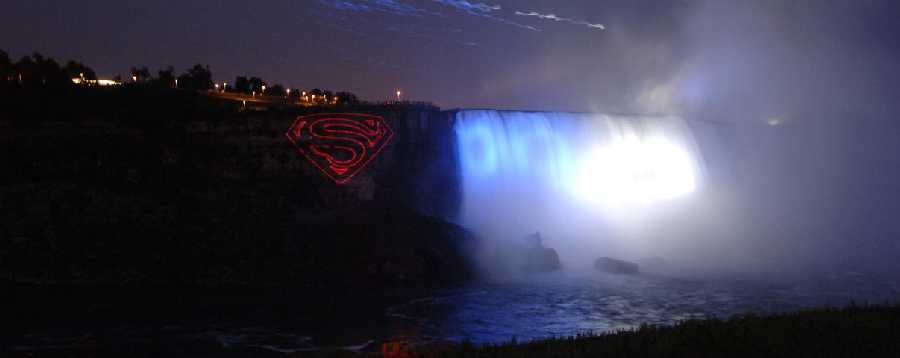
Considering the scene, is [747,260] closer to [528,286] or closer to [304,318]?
[528,286]

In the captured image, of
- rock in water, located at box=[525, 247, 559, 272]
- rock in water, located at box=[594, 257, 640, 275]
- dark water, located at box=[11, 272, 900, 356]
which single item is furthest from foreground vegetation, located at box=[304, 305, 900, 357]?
rock in water, located at box=[525, 247, 559, 272]

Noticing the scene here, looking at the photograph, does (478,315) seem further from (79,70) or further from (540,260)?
(79,70)

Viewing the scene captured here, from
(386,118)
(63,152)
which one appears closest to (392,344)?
(386,118)

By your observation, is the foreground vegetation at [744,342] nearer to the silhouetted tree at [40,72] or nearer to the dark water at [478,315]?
the dark water at [478,315]

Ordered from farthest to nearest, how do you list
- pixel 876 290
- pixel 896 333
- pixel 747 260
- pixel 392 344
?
pixel 747 260
pixel 876 290
pixel 392 344
pixel 896 333

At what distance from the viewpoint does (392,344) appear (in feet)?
73.6

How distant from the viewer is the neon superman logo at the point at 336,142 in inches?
1515

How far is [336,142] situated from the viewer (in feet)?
128

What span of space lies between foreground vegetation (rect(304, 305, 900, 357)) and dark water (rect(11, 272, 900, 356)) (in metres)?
7.46

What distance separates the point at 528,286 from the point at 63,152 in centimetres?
2304

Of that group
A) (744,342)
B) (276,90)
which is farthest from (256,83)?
(744,342)

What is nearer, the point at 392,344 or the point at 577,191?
the point at 392,344

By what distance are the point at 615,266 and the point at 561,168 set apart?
39.6 feet

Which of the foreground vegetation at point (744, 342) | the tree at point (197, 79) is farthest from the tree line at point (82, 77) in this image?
the foreground vegetation at point (744, 342)
